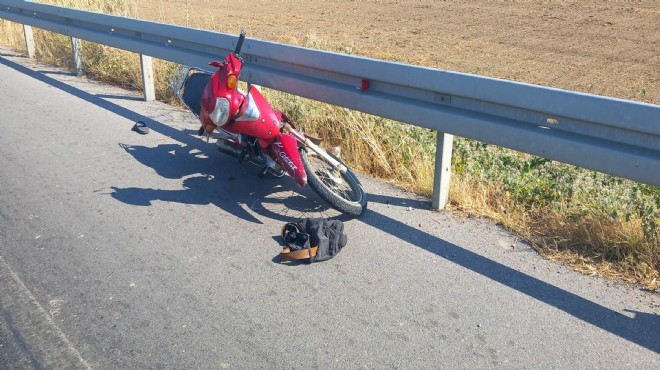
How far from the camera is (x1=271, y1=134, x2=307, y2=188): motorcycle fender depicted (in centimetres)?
538

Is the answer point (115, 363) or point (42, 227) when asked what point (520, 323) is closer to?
point (115, 363)

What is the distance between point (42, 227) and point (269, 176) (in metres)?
1.93

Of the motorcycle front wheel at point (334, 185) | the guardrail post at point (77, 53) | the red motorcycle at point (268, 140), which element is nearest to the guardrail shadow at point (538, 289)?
the motorcycle front wheel at point (334, 185)

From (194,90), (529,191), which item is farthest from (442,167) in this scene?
(194,90)

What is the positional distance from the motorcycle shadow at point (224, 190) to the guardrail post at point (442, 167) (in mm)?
769

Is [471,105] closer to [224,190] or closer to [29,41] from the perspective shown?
[224,190]

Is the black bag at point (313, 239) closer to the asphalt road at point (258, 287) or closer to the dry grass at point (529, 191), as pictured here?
the asphalt road at point (258, 287)

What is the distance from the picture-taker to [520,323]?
4.04 m

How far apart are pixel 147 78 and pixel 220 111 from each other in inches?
155

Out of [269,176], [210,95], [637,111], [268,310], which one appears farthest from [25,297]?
[637,111]

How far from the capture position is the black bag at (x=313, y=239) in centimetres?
482

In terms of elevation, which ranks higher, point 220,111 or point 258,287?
point 220,111

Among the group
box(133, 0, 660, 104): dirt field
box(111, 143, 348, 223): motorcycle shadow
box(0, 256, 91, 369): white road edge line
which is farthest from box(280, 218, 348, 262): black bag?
box(133, 0, 660, 104): dirt field

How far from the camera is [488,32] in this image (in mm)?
23547
